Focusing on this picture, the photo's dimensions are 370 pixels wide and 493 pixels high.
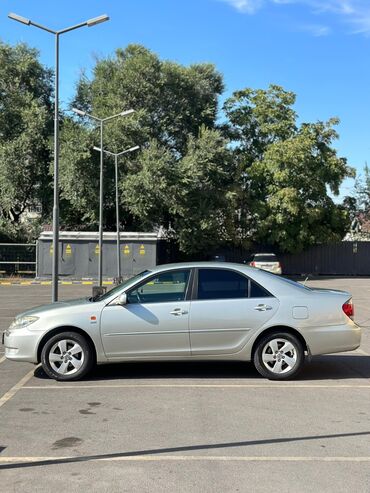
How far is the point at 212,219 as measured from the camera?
111 feet

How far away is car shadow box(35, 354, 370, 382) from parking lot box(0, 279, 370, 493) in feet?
0.09

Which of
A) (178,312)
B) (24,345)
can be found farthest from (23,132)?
(178,312)

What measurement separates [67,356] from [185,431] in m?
2.55

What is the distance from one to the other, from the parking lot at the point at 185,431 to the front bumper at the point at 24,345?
0.35 meters

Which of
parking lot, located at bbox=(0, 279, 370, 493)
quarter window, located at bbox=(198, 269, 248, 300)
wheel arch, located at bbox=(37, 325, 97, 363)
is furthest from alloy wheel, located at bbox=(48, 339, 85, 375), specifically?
quarter window, located at bbox=(198, 269, 248, 300)

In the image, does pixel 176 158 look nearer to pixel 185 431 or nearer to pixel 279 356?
pixel 279 356

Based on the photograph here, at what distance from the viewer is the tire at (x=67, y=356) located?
7172 mm

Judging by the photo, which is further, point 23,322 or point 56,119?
point 56,119

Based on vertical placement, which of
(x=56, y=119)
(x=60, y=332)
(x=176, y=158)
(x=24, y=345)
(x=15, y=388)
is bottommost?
(x=15, y=388)

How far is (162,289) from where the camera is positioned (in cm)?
745

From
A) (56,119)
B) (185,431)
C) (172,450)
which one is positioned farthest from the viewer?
(56,119)

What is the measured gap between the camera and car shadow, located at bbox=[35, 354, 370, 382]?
757 centimetres

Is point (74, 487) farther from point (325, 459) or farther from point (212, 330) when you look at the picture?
point (212, 330)

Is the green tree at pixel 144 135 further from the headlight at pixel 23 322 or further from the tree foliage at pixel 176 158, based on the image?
the headlight at pixel 23 322
